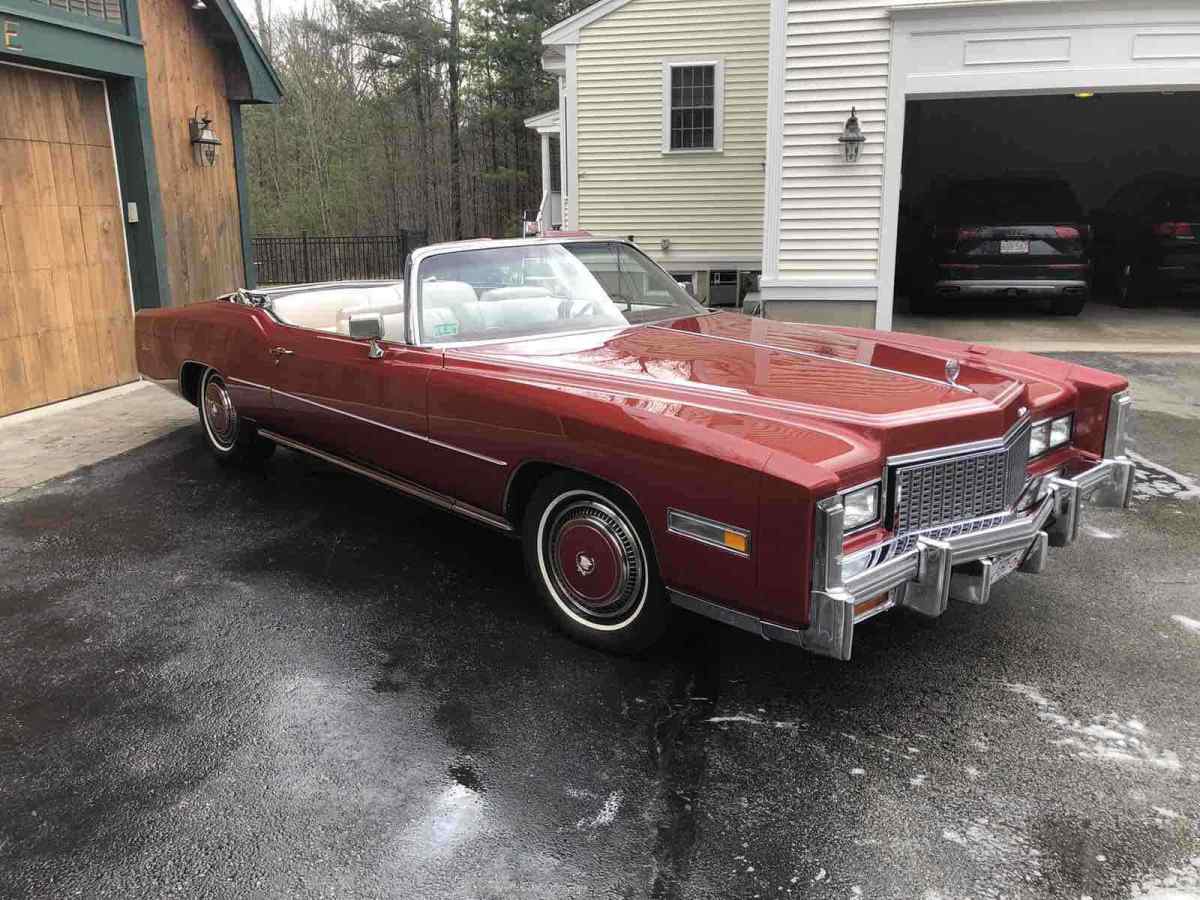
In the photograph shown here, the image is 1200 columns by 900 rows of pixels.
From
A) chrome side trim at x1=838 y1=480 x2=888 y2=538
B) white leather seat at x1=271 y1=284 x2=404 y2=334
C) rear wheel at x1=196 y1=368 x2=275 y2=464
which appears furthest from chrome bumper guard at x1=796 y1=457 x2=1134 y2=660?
rear wheel at x1=196 y1=368 x2=275 y2=464

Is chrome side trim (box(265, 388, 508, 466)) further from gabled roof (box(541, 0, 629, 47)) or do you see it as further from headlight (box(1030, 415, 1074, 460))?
gabled roof (box(541, 0, 629, 47))

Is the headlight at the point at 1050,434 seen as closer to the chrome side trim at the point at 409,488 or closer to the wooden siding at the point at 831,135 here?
the chrome side trim at the point at 409,488

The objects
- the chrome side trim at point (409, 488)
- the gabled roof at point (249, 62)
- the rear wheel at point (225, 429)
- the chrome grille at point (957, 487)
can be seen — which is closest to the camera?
the chrome grille at point (957, 487)

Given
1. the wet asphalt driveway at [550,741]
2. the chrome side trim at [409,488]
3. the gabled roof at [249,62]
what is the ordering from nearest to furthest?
the wet asphalt driveway at [550,741], the chrome side trim at [409,488], the gabled roof at [249,62]

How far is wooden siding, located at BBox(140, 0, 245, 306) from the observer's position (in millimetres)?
9414

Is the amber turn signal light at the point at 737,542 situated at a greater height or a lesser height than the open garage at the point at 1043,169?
lesser

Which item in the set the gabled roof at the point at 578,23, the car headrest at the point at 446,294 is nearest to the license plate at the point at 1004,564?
the car headrest at the point at 446,294

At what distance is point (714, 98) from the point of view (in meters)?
15.9

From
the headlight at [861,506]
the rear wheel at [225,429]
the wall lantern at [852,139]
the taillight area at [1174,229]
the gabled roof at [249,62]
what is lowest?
the rear wheel at [225,429]

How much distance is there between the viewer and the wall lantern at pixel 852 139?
9.74m

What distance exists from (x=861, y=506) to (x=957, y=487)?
0.47m

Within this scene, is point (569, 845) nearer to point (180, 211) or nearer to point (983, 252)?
point (180, 211)

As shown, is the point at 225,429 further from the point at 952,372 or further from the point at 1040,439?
the point at 1040,439

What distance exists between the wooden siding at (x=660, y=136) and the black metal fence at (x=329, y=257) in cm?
680
